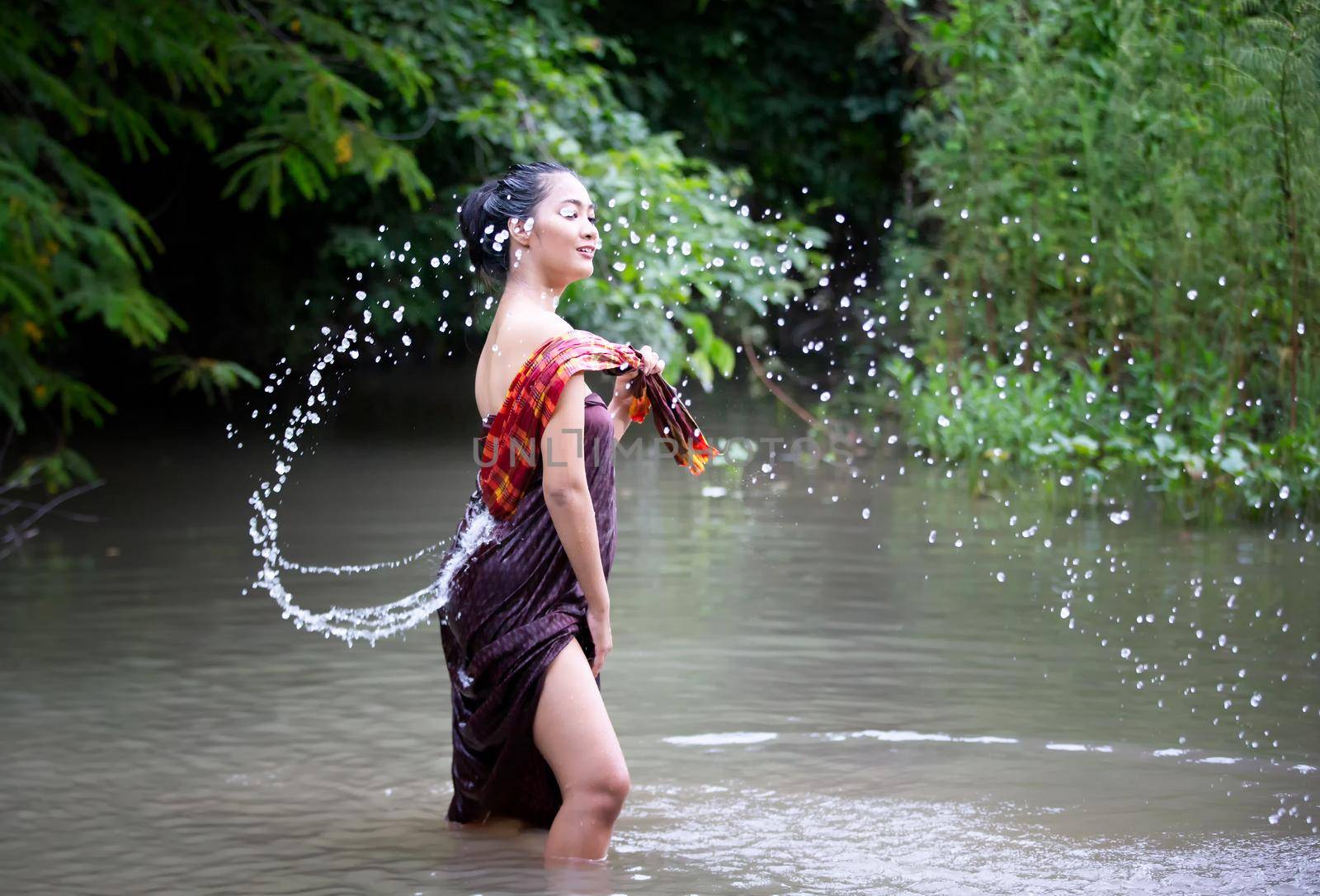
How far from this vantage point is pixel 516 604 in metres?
4.14

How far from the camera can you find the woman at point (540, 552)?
4012 millimetres

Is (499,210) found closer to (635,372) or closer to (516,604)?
(635,372)

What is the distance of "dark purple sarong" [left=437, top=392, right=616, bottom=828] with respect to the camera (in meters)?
4.11

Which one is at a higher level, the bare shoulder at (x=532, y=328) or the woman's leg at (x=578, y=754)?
the bare shoulder at (x=532, y=328)

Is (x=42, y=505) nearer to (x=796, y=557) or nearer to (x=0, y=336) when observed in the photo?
(x=0, y=336)

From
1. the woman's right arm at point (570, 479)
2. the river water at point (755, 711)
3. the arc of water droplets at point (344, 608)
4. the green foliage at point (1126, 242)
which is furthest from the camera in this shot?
the green foliage at point (1126, 242)

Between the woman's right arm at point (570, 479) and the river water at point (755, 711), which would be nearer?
the woman's right arm at point (570, 479)

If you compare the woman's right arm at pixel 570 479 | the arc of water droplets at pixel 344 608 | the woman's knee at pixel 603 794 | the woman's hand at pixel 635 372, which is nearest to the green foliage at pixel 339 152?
the arc of water droplets at pixel 344 608

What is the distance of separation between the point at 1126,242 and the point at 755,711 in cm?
630

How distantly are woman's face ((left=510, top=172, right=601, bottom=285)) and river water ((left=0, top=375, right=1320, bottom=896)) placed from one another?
1.44m

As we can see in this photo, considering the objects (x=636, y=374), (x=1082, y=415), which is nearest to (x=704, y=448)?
(x=636, y=374)

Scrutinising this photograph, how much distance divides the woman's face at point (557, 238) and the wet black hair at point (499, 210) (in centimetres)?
3

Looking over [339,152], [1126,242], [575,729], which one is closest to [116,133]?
[339,152]

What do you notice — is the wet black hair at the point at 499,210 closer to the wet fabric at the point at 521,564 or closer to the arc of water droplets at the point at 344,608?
the wet fabric at the point at 521,564
